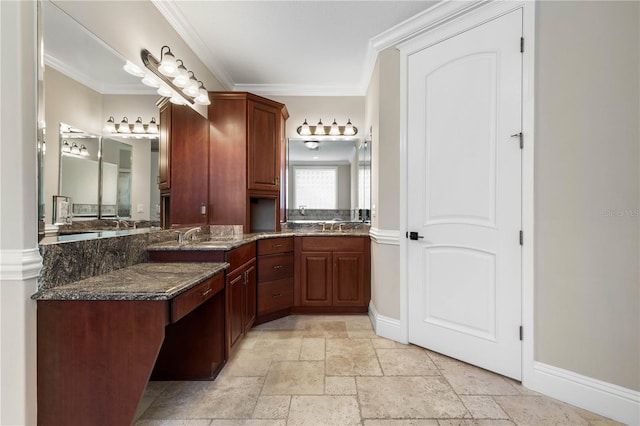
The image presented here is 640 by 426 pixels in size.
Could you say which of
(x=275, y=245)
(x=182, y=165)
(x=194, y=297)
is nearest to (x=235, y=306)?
(x=194, y=297)

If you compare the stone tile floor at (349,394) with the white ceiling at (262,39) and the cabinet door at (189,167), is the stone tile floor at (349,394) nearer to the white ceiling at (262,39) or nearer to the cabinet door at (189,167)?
the cabinet door at (189,167)

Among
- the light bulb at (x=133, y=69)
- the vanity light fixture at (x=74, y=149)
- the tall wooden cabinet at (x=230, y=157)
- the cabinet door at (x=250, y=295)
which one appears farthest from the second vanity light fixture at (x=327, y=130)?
the vanity light fixture at (x=74, y=149)

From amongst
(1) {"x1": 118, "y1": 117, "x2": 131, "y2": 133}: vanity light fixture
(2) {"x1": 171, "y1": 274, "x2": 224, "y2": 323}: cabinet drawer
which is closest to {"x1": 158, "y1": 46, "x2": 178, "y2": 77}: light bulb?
(1) {"x1": 118, "y1": 117, "x2": 131, "y2": 133}: vanity light fixture

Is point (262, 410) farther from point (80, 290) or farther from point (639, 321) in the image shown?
point (639, 321)

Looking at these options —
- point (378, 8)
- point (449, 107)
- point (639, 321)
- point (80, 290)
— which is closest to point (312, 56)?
point (378, 8)

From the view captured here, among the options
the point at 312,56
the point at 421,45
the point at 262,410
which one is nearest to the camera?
the point at 262,410

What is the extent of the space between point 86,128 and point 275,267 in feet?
6.24

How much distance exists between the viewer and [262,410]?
5.36ft

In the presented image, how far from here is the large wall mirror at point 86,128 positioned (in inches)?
54.6

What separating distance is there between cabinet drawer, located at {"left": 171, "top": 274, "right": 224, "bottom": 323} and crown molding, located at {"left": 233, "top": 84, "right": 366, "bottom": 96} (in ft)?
8.54

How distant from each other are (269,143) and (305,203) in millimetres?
887

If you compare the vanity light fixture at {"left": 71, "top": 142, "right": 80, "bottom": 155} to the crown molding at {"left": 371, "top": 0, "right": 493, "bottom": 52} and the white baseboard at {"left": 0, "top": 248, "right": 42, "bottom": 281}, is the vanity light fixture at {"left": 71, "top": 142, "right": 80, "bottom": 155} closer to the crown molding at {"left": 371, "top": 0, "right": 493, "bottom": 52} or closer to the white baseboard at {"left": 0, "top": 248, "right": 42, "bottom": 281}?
the white baseboard at {"left": 0, "top": 248, "right": 42, "bottom": 281}

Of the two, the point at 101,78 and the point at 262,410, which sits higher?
the point at 101,78

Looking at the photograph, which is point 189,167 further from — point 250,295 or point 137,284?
point 137,284
